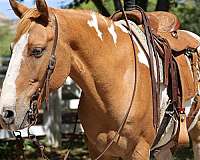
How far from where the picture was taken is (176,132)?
356cm

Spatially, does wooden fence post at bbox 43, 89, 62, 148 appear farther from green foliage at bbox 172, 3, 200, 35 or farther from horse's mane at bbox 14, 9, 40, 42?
horse's mane at bbox 14, 9, 40, 42

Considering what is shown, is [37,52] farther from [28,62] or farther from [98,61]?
[98,61]

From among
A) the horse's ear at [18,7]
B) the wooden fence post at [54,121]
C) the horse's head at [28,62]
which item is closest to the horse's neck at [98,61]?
the horse's head at [28,62]

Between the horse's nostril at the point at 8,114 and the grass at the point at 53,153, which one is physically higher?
the horse's nostril at the point at 8,114

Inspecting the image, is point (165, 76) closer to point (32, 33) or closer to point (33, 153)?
point (32, 33)

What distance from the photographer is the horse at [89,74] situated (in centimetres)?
257

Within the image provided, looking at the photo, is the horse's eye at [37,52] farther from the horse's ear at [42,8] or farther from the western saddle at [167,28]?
the western saddle at [167,28]

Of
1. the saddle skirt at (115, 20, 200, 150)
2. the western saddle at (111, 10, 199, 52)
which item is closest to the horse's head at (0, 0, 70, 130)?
the saddle skirt at (115, 20, 200, 150)

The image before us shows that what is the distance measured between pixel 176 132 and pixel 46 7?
1505mm

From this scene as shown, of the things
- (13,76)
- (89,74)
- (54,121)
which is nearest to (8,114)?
(13,76)

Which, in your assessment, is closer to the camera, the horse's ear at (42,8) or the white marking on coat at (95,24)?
the horse's ear at (42,8)

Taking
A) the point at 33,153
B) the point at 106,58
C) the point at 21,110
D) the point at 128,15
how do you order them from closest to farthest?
the point at 21,110 → the point at 106,58 → the point at 128,15 → the point at 33,153

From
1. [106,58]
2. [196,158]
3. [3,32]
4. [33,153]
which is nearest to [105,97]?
[106,58]

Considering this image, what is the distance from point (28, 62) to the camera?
258cm
